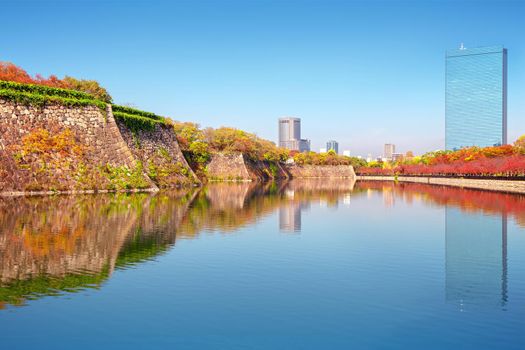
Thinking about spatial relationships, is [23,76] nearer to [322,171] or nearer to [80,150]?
[80,150]

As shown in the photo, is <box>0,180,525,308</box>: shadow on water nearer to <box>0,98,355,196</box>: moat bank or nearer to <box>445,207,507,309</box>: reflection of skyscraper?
<box>445,207,507,309</box>: reflection of skyscraper

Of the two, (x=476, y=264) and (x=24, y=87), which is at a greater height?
(x=24, y=87)

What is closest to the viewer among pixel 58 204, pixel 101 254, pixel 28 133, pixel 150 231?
pixel 101 254

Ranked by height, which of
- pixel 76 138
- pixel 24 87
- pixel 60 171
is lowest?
pixel 60 171

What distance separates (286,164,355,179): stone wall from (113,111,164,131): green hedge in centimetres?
9292

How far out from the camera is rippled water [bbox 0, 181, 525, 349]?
8.30 metres

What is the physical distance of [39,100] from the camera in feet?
131

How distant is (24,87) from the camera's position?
131 ft

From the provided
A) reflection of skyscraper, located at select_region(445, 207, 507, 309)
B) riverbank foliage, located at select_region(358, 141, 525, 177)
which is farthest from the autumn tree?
reflection of skyscraper, located at select_region(445, 207, 507, 309)

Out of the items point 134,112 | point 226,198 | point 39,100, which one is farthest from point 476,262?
point 134,112

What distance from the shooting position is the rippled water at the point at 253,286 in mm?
8297

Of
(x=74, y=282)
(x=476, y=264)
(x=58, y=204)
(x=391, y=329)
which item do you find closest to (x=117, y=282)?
(x=74, y=282)

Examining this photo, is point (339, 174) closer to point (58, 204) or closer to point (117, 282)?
point (58, 204)

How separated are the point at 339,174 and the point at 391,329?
5689 inches
